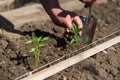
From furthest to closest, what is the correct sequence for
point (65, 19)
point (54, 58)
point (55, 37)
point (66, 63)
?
point (55, 37) < point (54, 58) < point (65, 19) < point (66, 63)

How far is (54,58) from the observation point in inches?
122

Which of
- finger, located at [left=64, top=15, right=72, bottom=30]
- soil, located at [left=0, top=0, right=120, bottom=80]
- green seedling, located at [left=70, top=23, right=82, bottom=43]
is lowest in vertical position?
soil, located at [left=0, top=0, right=120, bottom=80]

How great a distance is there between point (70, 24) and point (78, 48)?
348mm

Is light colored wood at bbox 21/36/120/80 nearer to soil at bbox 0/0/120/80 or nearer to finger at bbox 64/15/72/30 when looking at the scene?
soil at bbox 0/0/120/80

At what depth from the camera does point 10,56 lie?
9.96 feet

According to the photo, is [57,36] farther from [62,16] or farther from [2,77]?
[2,77]

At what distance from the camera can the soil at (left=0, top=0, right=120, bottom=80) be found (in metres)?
2.92

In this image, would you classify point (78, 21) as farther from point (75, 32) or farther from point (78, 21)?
point (75, 32)

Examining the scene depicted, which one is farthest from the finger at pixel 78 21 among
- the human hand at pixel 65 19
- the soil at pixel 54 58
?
the soil at pixel 54 58

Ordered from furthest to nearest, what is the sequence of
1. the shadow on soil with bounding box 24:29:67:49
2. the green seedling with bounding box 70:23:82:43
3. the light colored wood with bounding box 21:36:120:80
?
1. the shadow on soil with bounding box 24:29:67:49
2. the green seedling with bounding box 70:23:82:43
3. the light colored wood with bounding box 21:36:120:80

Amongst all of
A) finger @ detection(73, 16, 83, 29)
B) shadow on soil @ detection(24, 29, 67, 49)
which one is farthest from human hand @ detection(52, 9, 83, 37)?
shadow on soil @ detection(24, 29, 67, 49)

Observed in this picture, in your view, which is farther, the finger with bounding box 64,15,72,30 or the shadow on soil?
the shadow on soil

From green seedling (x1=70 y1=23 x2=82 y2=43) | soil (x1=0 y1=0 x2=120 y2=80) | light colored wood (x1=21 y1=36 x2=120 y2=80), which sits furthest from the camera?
green seedling (x1=70 y1=23 x2=82 y2=43)

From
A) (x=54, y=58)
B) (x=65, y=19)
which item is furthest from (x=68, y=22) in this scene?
(x=54, y=58)
